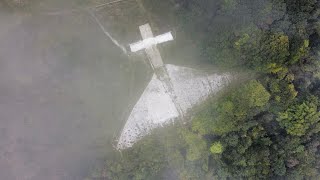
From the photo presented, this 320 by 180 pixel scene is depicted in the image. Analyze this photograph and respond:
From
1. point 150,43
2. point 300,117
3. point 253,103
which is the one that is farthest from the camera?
point 150,43

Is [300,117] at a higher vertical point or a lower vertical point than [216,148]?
lower

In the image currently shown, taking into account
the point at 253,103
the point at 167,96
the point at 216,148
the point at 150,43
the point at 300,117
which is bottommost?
the point at 300,117

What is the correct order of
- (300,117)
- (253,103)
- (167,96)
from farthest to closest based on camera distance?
1. (167,96)
2. (253,103)
3. (300,117)

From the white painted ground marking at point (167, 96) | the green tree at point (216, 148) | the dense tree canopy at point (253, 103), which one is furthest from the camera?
the white painted ground marking at point (167, 96)

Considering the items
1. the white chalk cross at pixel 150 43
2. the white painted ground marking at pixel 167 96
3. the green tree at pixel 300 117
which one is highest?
the white chalk cross at pixel 150 43

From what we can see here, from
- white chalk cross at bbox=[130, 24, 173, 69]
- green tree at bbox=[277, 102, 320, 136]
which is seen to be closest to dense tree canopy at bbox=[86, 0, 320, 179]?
green tree at bbox=[277, 102, 320, 136]

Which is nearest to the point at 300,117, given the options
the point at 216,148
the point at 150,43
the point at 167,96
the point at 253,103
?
the point at 253,103

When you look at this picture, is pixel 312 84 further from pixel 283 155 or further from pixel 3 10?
pixel 3 10

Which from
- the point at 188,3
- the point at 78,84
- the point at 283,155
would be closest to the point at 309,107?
the point at 283,155

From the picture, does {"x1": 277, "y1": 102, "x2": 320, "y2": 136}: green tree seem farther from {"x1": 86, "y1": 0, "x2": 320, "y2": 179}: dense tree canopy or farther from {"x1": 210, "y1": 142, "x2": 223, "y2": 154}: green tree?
{"x1": 210, "y1": 142, "x2": 223, "y2": 154}: green tree

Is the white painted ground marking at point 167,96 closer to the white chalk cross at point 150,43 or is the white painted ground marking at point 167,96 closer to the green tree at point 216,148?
the white chalk cross at point 150,43

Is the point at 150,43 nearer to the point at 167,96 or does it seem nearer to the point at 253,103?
the point at 167,96

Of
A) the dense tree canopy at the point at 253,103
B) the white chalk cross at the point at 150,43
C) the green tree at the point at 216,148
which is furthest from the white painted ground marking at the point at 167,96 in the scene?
the green tree at the point at 216,148
